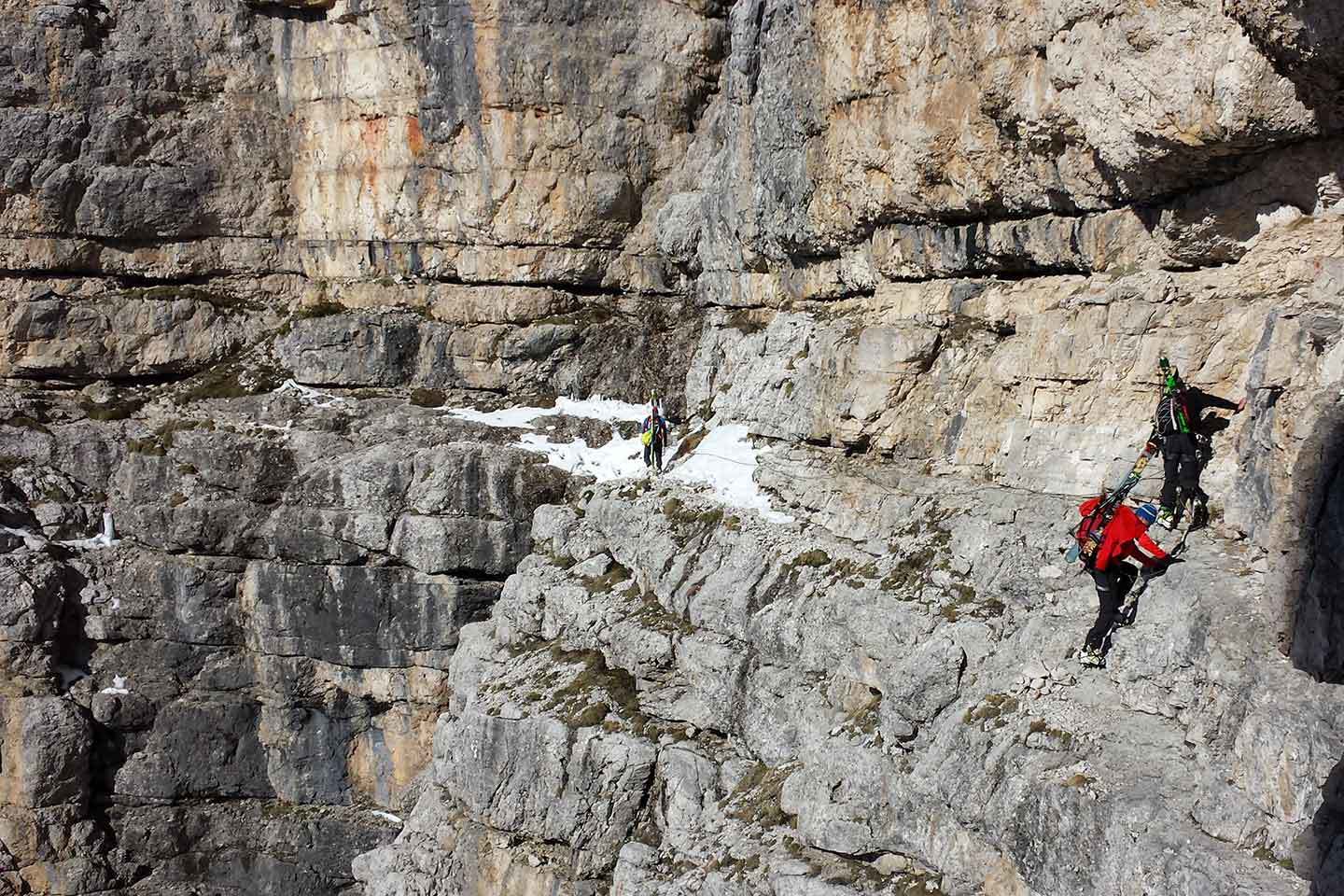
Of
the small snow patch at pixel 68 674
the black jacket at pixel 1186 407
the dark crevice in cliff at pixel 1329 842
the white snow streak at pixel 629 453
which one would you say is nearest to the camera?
the dark crevice in cliff at pixel 1329 842

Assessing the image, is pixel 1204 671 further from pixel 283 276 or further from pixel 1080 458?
pixel 283 276

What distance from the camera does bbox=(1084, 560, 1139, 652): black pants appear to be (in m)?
15.0

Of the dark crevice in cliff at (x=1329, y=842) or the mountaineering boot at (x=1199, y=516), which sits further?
the mountaineering boot at (x=1199, y=516)

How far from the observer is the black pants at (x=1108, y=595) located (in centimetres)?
1504

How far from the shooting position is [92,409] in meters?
42.9

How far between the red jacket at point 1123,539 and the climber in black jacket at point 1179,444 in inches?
57.6

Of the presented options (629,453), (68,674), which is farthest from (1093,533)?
(68,674)

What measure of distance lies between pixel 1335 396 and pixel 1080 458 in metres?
7.23

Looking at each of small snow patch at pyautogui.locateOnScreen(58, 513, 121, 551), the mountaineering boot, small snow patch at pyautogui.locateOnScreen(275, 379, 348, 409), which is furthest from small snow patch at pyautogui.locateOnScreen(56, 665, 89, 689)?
the mountaineering boot

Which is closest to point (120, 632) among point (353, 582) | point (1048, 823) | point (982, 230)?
point (353, 582)

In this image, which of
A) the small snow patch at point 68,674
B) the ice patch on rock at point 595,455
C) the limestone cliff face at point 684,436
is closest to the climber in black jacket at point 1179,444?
the limestone cliff face at point 684,436

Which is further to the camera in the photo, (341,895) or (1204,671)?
(341,895)

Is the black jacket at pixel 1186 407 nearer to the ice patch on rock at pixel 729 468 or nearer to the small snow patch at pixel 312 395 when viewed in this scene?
the ice patch on rock at pixel 729 468

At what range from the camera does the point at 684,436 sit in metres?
34.3
